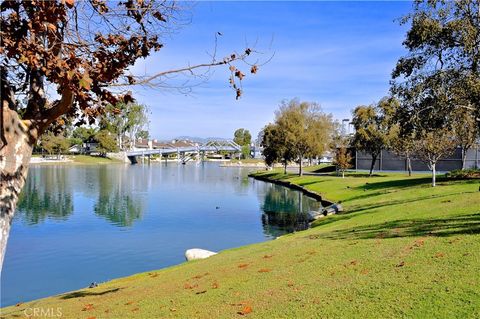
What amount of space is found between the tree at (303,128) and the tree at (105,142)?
88.6 m

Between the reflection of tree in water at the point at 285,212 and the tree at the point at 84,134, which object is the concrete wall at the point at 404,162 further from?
the tree at the point at 84,134

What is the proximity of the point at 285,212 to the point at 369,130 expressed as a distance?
1074 inches

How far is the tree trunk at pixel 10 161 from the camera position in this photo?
6.26m

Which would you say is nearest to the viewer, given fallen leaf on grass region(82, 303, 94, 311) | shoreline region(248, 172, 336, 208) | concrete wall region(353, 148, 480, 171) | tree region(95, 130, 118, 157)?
fallen leaf on grass region(82, 303, 94, 311)

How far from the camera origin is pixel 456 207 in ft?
58.2

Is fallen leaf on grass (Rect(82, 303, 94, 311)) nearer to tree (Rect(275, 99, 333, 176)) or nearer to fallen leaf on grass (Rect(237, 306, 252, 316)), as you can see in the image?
fallen leaf on grass (Rect(237, 306, 252, 316))

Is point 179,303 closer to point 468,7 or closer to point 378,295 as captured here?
point 378,295

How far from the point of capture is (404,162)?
244ft

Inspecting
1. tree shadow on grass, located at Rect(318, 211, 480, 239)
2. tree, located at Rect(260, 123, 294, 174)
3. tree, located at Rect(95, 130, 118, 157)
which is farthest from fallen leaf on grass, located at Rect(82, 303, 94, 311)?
tree, located at Rect(95, 130, 118, 157)

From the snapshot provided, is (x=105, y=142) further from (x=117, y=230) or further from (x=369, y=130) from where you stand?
(x=117, y=230)

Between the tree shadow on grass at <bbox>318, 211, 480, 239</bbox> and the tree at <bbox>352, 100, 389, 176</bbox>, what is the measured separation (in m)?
44.6

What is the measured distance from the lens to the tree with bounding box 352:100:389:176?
60.0 metres

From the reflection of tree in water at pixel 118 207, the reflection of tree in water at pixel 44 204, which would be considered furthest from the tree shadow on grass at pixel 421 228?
the reflection of tree in water at pixel 44 204

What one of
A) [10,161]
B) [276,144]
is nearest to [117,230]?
[10,161]
